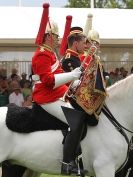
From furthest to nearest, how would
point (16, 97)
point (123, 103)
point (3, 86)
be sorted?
point (3, 86), point (16, 97), point (123, 103)

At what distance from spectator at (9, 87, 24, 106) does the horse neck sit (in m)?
7.49

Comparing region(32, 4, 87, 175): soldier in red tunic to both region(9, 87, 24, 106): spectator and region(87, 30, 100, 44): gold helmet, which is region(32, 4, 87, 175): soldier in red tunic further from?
region(9, 87, 24, 106): spectator

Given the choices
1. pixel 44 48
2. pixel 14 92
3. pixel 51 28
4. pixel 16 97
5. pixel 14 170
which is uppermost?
pixel 51 28

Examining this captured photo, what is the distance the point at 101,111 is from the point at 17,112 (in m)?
0.98

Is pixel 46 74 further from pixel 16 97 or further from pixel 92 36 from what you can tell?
pixel 16 97

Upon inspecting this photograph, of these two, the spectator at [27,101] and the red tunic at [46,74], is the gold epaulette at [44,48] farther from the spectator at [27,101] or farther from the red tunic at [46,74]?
the spectator at [27,101]

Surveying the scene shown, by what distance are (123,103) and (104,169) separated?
830mm

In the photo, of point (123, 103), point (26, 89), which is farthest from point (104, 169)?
point (26, 89)

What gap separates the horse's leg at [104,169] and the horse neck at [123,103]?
55 cm

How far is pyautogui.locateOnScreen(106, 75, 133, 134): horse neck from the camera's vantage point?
256 inches

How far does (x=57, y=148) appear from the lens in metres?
6.33

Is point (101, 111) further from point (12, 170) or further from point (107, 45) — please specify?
point (107, 45)

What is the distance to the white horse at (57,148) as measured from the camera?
20.6 feet

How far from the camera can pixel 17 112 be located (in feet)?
21.4
